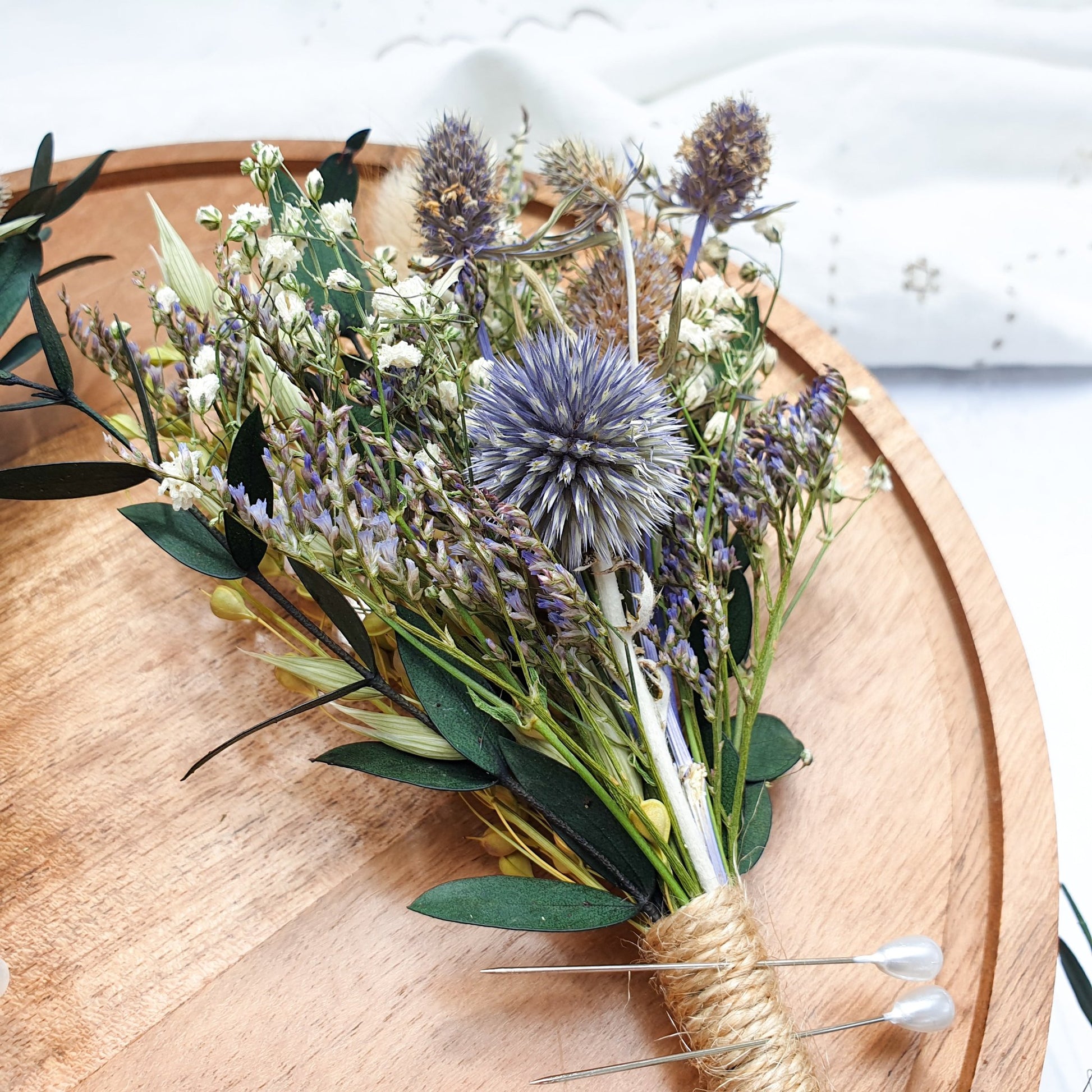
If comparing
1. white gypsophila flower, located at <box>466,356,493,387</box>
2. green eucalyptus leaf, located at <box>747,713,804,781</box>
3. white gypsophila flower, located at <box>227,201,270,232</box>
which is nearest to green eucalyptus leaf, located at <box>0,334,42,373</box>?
white gypsophila flower, located at <box>227,201,270,232</box>

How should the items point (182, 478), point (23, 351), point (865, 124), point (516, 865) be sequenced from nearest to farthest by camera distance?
point (182, 478) < point (516, 865) < point (23, 351) < point (865, 124)

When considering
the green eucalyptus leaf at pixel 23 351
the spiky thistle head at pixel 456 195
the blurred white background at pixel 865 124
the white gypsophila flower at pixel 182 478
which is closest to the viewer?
the white gypsophila flower at pixel 182 478

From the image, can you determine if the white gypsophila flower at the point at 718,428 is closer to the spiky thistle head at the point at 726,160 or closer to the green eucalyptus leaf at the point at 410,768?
the spiky thistle head at the point at 726,160

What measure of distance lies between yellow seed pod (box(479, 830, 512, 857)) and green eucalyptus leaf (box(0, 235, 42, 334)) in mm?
471

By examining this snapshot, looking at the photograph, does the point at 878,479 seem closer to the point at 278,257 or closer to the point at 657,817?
the point at 657,817

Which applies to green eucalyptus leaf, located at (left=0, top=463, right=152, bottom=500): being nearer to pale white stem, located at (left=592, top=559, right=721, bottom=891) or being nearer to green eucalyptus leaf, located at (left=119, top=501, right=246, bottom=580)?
green eucalyptus leaf, located at (left=119, top=501, right=246, bottom=580)

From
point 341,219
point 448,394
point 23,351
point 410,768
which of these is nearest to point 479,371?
point 448,394

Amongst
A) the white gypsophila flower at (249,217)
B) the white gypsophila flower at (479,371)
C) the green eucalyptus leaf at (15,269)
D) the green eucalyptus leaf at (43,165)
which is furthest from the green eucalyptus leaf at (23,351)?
the white gypsophila flower at (479,371)

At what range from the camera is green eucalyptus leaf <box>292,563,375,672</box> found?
519 mm

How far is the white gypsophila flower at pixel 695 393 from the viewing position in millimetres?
613

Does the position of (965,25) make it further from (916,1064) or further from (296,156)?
(916,1064)

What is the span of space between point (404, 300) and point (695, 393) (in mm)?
205

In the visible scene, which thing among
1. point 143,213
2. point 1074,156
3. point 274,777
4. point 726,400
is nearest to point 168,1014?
point 274,777

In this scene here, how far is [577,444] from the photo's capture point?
1.56ft
